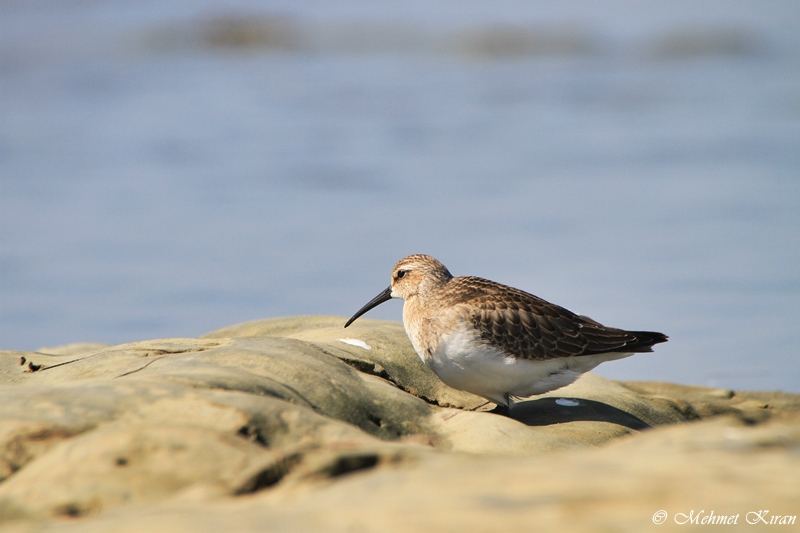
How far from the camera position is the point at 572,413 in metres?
6.13

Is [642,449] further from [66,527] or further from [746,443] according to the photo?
[66,527]

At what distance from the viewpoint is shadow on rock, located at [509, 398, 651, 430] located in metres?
6.04

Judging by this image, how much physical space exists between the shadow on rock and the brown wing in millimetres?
368

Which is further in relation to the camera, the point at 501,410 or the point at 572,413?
the point at 501,410

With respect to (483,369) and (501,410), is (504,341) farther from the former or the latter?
(501,410)

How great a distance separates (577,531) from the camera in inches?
91.5

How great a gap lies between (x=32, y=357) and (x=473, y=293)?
3.21 meters

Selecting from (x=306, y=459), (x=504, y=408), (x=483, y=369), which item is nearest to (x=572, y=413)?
(x=504, y=408)

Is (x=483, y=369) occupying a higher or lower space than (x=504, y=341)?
lower

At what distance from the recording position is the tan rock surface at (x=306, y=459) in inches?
99.0

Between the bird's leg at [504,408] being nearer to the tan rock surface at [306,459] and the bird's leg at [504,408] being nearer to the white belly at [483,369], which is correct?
the white belly at [483,369]

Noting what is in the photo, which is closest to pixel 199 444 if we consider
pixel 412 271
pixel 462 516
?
pixel 462 516

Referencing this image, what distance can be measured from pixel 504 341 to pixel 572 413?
2.32 feet

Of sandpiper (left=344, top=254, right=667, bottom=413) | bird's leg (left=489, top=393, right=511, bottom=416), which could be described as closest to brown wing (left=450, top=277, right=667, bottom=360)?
sandpiper (left=344, top=254, right=667, bottom=413)
